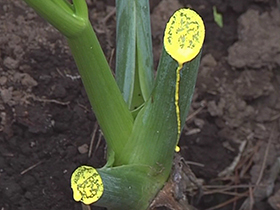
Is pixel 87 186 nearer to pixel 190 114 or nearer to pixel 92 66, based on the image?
pixel 92 66

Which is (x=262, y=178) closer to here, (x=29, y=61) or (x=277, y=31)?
(x=277, y=31)

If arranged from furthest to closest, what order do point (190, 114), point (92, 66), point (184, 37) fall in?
point (190, 114)
point (92, 66)
point (184, 37)

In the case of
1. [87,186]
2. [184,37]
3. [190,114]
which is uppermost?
[184,37]

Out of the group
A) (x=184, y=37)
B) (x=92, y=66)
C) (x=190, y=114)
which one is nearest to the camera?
(x=184, y=37)

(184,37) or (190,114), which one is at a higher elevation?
(184,37)

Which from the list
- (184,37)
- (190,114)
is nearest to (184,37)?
(184,37)

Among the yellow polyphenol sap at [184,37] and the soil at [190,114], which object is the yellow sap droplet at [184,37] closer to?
the yellow polyphenol sap at [184,37]

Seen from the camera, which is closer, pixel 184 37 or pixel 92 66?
pixel 184 37

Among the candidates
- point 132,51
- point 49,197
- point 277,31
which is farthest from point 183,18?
point 277,31
